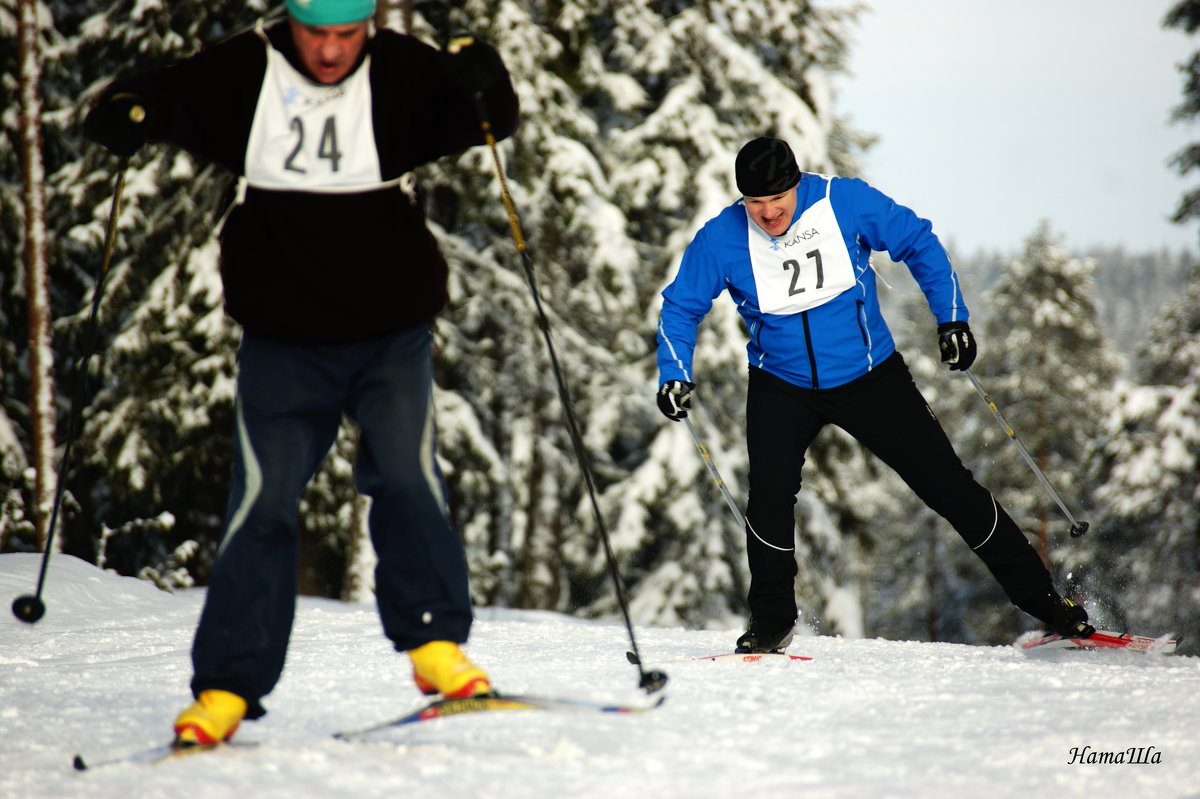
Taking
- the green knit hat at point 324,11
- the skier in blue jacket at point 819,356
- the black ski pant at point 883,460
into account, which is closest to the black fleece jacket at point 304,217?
the green knit hat at point 324,11

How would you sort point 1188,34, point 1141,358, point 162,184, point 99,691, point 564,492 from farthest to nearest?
1. point 1141,358
2. point 1188,34
3. point 564,492
4. point 162,184
5. point 99,691

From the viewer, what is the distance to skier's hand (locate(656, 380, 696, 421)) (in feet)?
14.1

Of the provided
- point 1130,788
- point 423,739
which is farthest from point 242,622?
point 1130,788

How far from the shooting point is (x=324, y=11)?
2.45 metres

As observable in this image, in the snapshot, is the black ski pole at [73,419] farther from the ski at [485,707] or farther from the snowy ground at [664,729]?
the ski at [485,707]

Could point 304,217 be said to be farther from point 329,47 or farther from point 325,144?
point 329,47

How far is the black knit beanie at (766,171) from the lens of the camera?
4.07m

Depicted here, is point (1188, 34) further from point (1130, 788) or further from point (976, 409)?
point (1130, 788)

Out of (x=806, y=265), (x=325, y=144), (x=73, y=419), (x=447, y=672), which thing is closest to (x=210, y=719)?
(x=447, y=672)

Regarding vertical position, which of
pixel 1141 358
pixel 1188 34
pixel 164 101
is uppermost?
pixel 1188 34

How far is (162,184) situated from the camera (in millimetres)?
11547

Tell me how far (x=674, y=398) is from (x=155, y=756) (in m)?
2.55

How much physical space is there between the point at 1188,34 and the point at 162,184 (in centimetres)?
1427

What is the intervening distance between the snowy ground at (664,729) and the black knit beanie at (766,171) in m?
1.88
